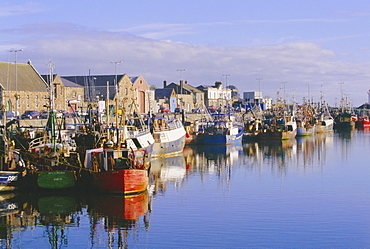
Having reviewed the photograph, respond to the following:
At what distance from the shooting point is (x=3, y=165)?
32906 mm

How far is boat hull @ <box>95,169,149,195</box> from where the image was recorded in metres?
30.7

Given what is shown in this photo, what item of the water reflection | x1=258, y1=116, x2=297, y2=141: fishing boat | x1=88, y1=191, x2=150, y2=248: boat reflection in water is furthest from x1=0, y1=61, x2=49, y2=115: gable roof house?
x1=88, y1=191, x2=150, y2=248: boat reflection in water

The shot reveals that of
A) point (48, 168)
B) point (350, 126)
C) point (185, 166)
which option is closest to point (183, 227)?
point (48, 168)

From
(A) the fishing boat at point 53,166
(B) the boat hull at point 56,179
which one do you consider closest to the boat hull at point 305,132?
Result: (A) the fishing boat at point 53,166

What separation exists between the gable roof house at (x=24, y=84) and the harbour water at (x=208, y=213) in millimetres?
33732

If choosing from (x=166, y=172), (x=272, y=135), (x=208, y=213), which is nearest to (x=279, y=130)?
(x=272, y=135)

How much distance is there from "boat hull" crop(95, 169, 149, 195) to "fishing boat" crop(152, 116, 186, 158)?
19175 millimetres

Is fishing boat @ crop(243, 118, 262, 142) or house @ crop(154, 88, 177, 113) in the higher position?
house @ crop(154, 88, 177, 113)

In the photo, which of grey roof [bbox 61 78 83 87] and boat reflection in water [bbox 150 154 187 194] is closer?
boat reflection in water [bbox 150 154 187 194]

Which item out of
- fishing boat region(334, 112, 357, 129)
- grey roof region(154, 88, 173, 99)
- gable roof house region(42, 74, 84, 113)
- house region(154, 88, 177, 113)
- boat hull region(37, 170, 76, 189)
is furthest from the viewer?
fishing boat region(334, 112, 357, 129)

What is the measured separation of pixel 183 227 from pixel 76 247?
476cm

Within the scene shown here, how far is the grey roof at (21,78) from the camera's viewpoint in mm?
72188

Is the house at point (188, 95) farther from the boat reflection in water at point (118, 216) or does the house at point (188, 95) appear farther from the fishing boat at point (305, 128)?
the boat reflection in water at point (118, 216)

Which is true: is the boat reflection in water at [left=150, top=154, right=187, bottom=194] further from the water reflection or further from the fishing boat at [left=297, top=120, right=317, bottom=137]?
the fishing boat at [left=297, top=120, right=317, bottom=137]
